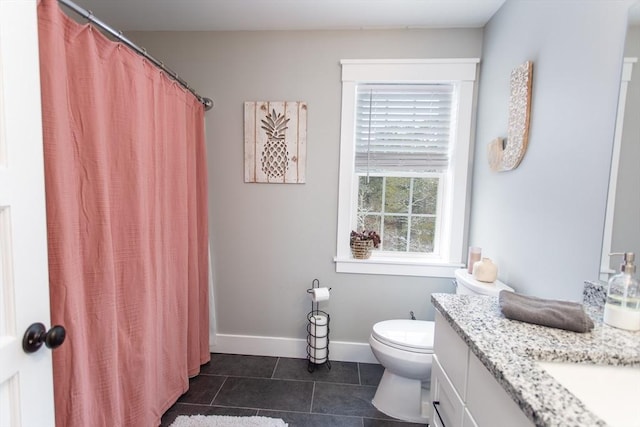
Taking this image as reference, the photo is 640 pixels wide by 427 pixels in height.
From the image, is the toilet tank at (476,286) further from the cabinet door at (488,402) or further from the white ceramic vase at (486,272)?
the cabinet door at (488,402)

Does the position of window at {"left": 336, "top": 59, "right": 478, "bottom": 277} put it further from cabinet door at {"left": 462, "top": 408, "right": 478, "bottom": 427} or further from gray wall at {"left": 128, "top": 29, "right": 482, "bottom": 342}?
cabinet door at {"left": 462, "top": 408, "right": 478, "bottom": 427}

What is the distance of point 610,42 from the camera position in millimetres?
986

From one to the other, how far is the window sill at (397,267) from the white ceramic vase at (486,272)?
1.46ft

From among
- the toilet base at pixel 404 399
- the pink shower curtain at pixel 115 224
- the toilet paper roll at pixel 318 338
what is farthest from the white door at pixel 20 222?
the toilet base at pixel 404 399

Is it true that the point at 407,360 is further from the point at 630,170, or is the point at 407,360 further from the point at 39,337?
the point at 39,337

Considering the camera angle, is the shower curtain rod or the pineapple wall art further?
the pineapple wall art

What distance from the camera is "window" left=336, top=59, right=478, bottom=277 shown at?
1.94 m

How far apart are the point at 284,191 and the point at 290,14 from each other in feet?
3.73

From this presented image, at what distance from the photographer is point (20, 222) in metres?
0.68

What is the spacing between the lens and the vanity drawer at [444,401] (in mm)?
883

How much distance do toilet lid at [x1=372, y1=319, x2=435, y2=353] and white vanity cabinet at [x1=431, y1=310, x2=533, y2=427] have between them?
403 mm

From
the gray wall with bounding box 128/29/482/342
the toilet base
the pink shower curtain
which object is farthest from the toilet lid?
the pink shower curtain

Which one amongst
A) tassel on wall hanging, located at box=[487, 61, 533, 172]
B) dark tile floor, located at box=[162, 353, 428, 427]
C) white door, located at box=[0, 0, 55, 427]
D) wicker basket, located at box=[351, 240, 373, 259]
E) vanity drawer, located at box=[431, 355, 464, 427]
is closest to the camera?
white door, located at box=[0, 0, 55, 427]

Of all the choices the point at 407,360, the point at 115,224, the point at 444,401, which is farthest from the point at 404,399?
the point at 115,224
